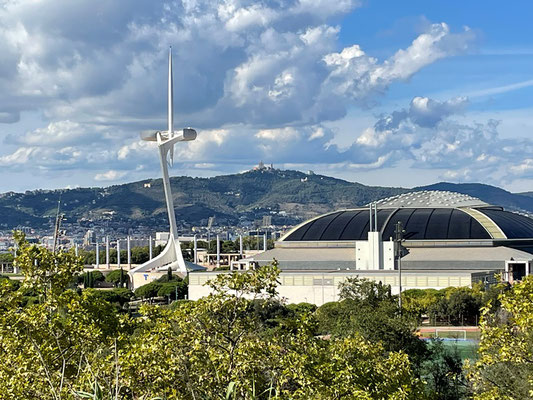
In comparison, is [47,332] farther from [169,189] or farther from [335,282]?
[169,189]

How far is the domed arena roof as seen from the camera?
88.6m

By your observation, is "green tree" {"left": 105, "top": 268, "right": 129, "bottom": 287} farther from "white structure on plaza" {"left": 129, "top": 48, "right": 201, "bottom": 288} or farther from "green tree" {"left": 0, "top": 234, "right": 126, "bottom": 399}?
"green tree" {"left": 0, "top": 234, "right": 126, "bottom": 399}

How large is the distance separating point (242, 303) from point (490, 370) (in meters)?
9.00

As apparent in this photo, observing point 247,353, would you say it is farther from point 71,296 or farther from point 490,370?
point 490,370

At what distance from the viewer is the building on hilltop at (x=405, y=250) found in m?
78.2

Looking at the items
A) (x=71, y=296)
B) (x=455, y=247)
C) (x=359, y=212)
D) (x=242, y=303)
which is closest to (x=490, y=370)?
(x=242, y=303)

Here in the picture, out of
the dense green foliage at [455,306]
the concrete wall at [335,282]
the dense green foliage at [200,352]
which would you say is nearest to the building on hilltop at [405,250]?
the concrete wall at [335,282]

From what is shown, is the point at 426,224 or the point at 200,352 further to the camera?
the point at 426,224

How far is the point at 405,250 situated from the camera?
81938 millimetres

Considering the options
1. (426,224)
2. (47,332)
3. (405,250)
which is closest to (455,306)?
(405,250)

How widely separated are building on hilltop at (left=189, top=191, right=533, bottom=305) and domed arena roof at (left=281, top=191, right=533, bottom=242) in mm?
91

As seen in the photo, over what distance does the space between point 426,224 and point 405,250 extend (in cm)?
977

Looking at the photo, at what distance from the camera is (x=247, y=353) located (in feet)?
60.6

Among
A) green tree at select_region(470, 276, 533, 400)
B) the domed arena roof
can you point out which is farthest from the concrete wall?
green tree at select_region(470, 276, 533, 400)
